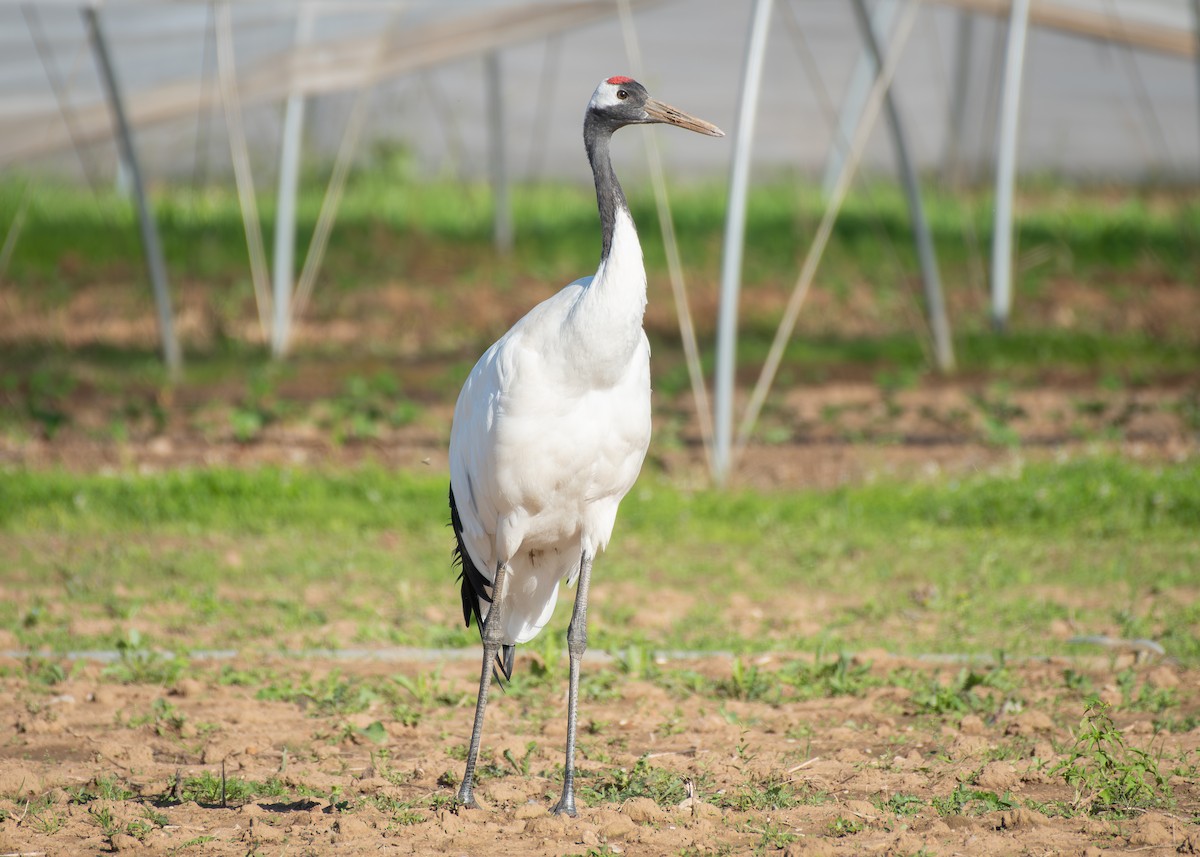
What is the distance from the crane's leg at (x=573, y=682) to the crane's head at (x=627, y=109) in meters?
1.52

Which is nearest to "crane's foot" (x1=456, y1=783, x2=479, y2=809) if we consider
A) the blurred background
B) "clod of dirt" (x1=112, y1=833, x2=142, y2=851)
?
"clod of dirt" (x1=112, y1=833, x2=142, y2=851)

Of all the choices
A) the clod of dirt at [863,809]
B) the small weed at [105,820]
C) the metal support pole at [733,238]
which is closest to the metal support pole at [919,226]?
the metal support pole at [733,238]

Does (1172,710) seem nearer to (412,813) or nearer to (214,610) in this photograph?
(412,813)

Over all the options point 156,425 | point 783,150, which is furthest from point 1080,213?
point 156,425

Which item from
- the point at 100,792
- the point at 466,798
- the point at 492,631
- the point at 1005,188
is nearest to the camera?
the point at 466,798

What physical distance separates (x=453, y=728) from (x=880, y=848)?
1856 mm

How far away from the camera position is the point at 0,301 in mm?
14312

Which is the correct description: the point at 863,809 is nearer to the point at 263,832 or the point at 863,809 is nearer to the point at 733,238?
the point at 263,832

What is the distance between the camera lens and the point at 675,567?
7.52 meters

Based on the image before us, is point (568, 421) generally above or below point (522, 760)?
above

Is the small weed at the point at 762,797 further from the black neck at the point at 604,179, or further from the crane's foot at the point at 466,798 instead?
the black neck at the point at 604,179

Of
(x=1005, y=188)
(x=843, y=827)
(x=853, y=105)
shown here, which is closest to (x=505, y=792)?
(x=843, y=827)

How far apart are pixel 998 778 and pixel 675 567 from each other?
3.28 m

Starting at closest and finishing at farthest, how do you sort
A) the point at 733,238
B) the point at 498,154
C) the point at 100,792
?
the point at 100,792
the point at 733,238
the point at 498,154
